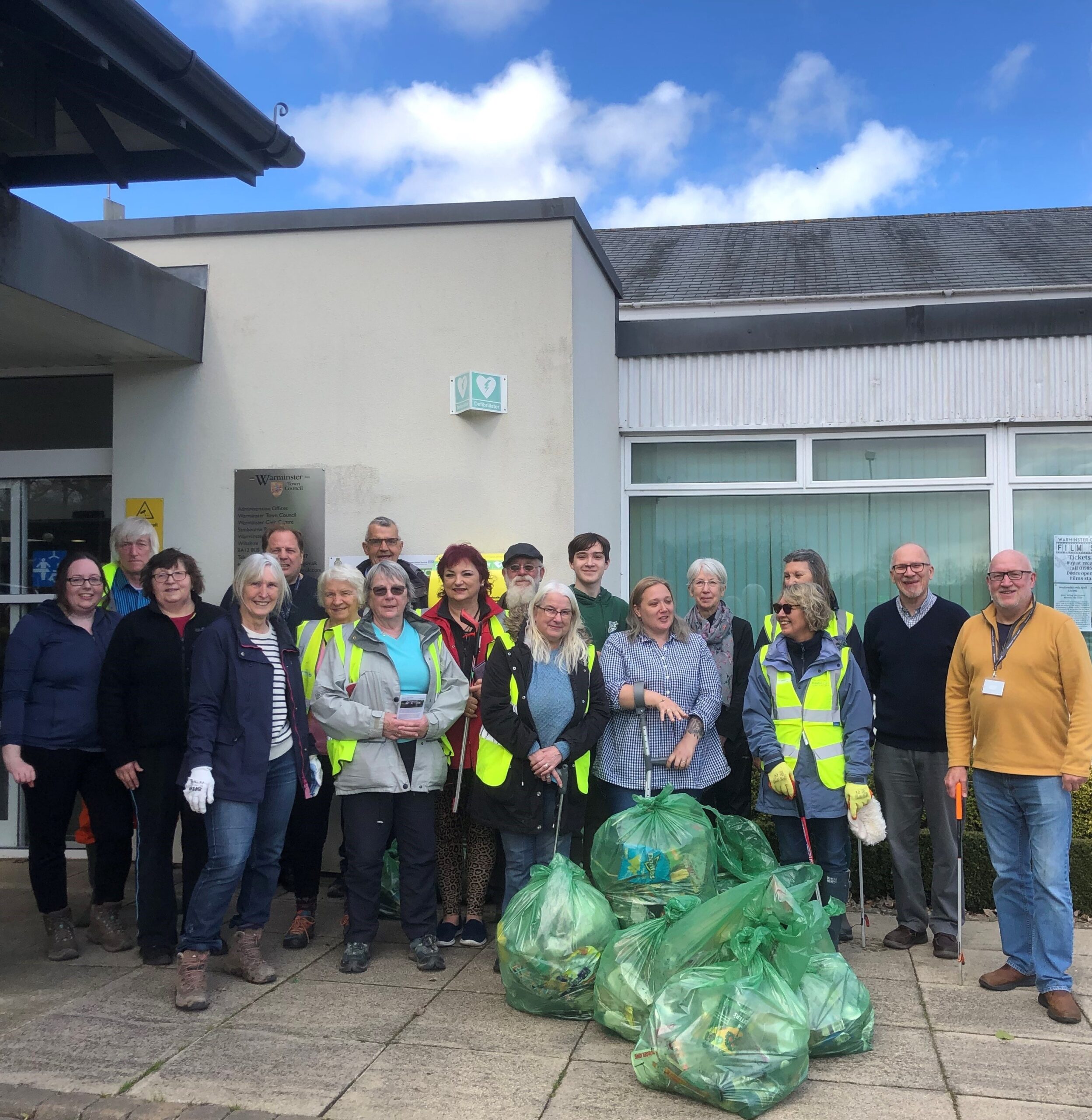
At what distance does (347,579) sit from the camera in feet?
16.8

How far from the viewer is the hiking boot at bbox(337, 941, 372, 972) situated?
4859 mm

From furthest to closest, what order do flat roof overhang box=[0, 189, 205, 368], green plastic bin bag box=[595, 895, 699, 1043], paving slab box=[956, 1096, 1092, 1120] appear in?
flat roof overhang box=[0, 189, 205, 368] < green plastic bin bag box=[595, 895, 699, 1043] < paving slab box=[956, 1096, 1092, 1120]

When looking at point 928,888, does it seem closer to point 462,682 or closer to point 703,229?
point 462,682

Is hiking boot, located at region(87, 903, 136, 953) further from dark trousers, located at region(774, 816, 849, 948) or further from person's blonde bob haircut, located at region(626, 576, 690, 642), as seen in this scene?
dark trousers, located at region(774, 816, 849, 948)

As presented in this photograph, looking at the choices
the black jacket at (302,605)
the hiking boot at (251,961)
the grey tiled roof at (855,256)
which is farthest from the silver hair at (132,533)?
the grey tiled roof at (855,256)

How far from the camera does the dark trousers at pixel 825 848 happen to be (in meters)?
4.96

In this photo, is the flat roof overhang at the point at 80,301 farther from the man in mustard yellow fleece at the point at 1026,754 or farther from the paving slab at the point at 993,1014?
the paving slab at the point at 993,1014

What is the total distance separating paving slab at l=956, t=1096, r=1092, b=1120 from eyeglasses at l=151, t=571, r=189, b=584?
370 cm

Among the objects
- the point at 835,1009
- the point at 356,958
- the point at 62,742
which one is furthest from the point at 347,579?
the point at 835,1009

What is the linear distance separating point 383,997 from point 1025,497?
5250mm

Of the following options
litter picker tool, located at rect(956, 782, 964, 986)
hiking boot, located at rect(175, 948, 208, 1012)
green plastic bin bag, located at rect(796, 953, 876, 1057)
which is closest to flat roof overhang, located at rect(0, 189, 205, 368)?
hiking boot, located at rect(175, 948, 208, 1012)

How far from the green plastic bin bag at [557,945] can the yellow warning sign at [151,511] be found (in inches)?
148

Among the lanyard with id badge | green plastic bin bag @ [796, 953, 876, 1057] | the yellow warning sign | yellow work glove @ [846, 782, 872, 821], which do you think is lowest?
green plastic bin bag @ [796, 953, 876, 1057]

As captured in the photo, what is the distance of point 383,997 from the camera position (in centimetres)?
456
